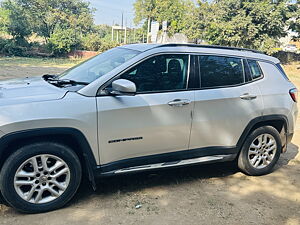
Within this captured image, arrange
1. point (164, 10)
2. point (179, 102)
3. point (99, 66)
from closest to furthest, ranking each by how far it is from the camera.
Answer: point (179, 102) → point (99, 66) → point (164, 10)

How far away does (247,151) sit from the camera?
423cm

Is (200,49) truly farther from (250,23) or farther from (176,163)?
(250,23)

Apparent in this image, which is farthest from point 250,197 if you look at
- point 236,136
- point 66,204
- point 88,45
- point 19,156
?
point 88,45

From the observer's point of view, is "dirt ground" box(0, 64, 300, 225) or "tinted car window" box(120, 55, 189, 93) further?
"tinted car window" box(120, 55, 189, 93)

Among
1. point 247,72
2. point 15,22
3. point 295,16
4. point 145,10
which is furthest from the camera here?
point 145,10

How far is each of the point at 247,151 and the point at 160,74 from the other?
1.72 metres

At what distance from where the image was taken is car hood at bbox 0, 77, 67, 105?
2.97 m

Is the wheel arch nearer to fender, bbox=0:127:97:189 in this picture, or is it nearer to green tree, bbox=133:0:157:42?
fender, bbox=0:127:97:189

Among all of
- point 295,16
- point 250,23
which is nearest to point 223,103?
point 250,23

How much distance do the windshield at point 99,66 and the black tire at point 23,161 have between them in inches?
33.6

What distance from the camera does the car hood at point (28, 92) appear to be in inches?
117

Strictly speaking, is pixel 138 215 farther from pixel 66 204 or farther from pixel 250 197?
pixel 250 197

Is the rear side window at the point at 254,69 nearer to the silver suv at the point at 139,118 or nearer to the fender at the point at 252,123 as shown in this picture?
the silver suv at the point at 139,118

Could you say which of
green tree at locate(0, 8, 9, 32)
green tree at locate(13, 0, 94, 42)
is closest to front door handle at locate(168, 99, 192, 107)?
green tree at locate(13, 0, 94, 42)
